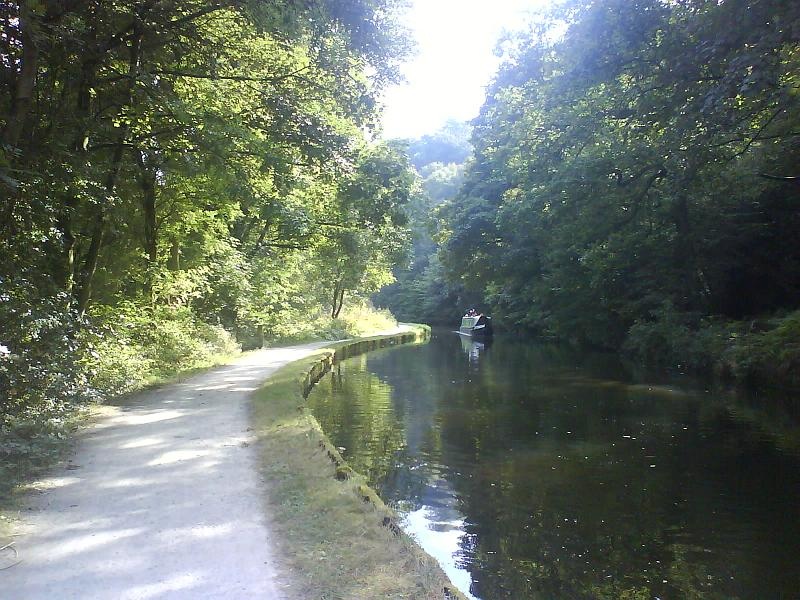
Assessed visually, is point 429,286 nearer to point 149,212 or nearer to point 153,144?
point 149,212

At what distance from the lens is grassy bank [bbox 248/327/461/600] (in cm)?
387

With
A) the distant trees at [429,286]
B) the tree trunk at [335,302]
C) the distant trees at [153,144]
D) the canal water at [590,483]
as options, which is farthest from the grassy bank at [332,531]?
the distant trees at [429,286]

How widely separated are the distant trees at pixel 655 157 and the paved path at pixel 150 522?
7049 millimetres

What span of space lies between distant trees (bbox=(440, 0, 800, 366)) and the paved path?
7.05 m

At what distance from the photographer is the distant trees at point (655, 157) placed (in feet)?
29.3

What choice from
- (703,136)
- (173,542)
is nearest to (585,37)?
(703,136)

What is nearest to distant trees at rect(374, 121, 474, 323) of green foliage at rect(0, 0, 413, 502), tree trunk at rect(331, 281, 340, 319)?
tree trunk at rect(331, 281, 340, 319)

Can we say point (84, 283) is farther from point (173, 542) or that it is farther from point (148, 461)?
point (173, 542)

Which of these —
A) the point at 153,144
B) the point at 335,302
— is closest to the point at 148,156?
the point at 153,144

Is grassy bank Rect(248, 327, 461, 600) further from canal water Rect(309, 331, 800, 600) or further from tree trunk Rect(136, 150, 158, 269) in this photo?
tree trunk Rect(136, 150, 158, 269)

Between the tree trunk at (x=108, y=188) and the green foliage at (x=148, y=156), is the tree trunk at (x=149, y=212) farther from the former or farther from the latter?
the tree trunk at (x=108, y=188)

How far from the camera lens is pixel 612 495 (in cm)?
741

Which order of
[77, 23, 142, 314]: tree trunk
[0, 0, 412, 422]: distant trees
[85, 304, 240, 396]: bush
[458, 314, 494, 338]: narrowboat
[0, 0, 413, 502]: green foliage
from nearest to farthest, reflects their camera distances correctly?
[0, 0, 413, 502]: green foliage → [0, 0, 412, 422]: distant trees → [77, 23, 142, 314]: tree trunk → [85, 304, 240, 396]: bush → [458, 314, 494, 338]: narrowboat

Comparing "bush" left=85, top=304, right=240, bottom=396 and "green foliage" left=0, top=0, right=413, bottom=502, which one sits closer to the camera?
"green foliage" left=0, top=0, right=413, bottom=502
